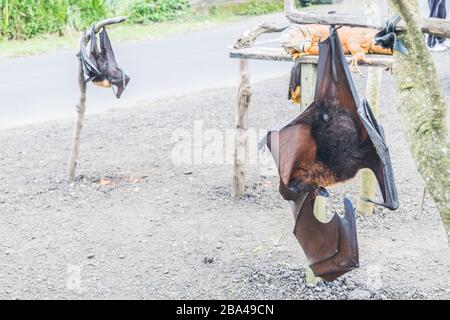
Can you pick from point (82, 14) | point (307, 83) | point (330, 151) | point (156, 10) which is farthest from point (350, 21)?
point (156, 10)

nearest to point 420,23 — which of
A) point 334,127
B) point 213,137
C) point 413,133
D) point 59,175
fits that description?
point 413,133

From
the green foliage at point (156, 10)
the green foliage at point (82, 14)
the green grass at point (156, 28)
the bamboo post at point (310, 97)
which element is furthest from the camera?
the green foliage at point (156, 10)

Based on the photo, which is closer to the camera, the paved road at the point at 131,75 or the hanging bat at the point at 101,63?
the hanging bat at the point at 101,63

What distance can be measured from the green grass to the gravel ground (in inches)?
282

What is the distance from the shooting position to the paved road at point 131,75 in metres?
10.7

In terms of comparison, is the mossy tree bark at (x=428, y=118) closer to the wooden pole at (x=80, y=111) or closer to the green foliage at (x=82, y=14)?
the wooden pole at (x=80, y=111)

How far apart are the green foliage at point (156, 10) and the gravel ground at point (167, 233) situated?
1114cm

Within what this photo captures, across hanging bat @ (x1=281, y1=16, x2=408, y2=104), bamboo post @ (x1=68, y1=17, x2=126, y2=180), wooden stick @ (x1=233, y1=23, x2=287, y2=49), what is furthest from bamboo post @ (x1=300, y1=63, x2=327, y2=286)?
bamboo post @ (x1=68, y1=17, x2=126, y2=180)

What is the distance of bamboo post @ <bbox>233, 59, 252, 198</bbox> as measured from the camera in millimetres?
6445

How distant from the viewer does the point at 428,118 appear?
3.41 meters

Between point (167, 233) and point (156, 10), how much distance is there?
1490 centimetres

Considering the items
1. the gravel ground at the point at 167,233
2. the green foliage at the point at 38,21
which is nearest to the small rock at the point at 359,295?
the gravel ground at the point at 167,233

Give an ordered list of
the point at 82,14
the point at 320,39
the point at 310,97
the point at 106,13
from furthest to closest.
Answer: the point at 82,14 → the point at 106,13 → the point at 320,39 → the point at 310,97

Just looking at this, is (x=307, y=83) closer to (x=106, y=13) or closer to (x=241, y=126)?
(x=241, y=126)
